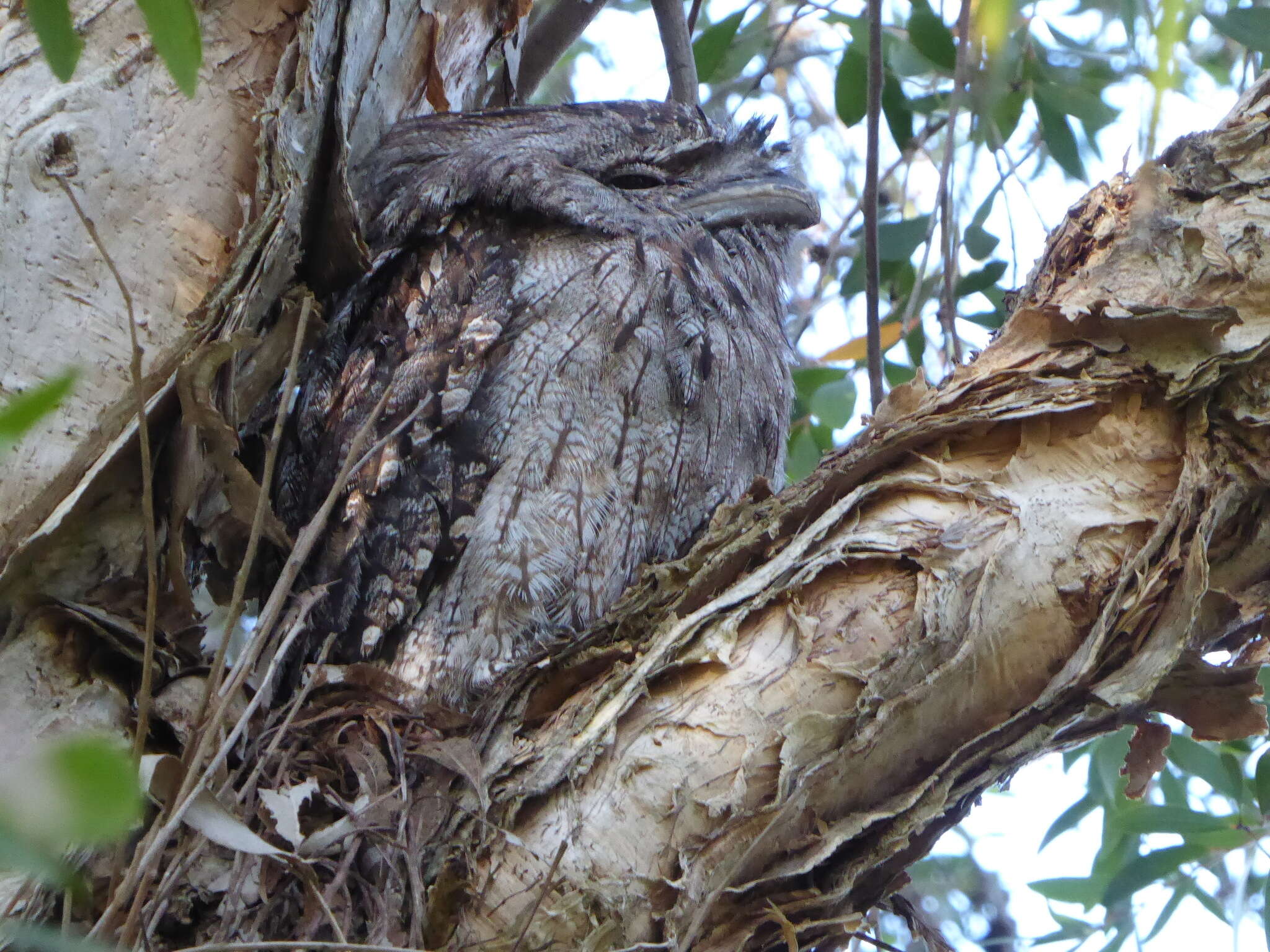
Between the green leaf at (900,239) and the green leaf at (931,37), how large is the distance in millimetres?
418

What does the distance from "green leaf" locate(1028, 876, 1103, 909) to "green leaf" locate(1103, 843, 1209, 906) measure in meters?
0.09

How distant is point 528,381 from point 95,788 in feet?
5.32

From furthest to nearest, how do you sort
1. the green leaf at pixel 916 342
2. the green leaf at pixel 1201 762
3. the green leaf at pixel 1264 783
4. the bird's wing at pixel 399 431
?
the green leaf at pixel 916 342 → the green leaf at pixel 1201 762 → the green leaf at pixel 1264 783 → the bird's wing at pixel 399 431

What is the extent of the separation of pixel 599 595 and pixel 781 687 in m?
0.84

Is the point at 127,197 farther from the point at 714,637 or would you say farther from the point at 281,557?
the point at 714,637

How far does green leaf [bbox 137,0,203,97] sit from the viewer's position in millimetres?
910

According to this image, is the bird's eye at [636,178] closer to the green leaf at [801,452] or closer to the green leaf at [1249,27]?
the green leaf at [801,452]

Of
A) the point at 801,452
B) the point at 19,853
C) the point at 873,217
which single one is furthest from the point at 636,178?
the point at 19,853

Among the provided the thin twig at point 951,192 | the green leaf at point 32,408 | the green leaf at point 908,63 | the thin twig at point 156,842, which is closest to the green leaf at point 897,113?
the green leaf at point 908,63

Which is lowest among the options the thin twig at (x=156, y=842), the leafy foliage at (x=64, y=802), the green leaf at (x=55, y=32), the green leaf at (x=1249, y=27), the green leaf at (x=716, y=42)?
the thin twig at (x=156, y=842)

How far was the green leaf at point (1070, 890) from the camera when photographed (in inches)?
107

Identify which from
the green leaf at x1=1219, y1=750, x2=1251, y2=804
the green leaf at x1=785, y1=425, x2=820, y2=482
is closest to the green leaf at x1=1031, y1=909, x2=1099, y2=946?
the green leaf at x1=1219, y1=750, x2=1251, y2=804

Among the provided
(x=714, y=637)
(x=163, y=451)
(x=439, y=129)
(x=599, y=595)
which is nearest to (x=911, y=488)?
(x=714, y=637)

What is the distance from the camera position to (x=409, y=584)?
1955mm
